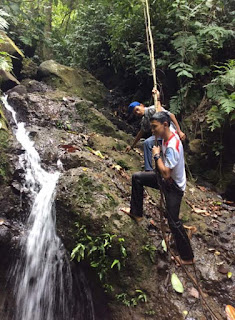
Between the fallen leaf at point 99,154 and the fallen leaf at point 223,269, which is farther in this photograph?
the fallen leaf at point 99,154

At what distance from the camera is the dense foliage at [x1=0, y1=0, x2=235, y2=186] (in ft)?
20.7

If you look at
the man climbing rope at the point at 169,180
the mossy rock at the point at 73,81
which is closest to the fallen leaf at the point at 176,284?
the man climbing rope at the point at 169,180

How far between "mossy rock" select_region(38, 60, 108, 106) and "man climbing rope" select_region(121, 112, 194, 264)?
583 centimetres

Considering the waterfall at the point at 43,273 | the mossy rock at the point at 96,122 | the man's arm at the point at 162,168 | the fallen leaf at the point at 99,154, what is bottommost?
the waterfall at the point at 43,273

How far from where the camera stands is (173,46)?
7.38m

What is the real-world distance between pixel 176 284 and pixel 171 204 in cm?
121

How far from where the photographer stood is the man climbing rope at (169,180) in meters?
3.29

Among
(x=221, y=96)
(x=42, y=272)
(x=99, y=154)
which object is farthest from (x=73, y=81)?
(x=42, y=272)

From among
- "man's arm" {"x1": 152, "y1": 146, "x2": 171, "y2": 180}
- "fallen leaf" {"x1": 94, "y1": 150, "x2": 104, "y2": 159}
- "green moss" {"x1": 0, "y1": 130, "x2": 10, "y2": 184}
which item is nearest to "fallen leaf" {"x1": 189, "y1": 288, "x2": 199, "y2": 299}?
"man's arm" {"x1": 152, "y1": 146, "x2": 171, "y2": 180}

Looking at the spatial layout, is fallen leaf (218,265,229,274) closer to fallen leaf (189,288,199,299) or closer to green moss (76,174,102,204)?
fallen leaf (189,288,199,299)

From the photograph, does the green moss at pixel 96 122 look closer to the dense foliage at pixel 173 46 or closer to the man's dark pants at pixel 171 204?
the dense foliage at pixel 173 46

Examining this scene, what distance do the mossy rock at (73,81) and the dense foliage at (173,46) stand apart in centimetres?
111

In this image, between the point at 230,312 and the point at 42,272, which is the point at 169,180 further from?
the point at 42,272

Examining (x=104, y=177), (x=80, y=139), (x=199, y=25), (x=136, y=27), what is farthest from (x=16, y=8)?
(x=104, y=177)
